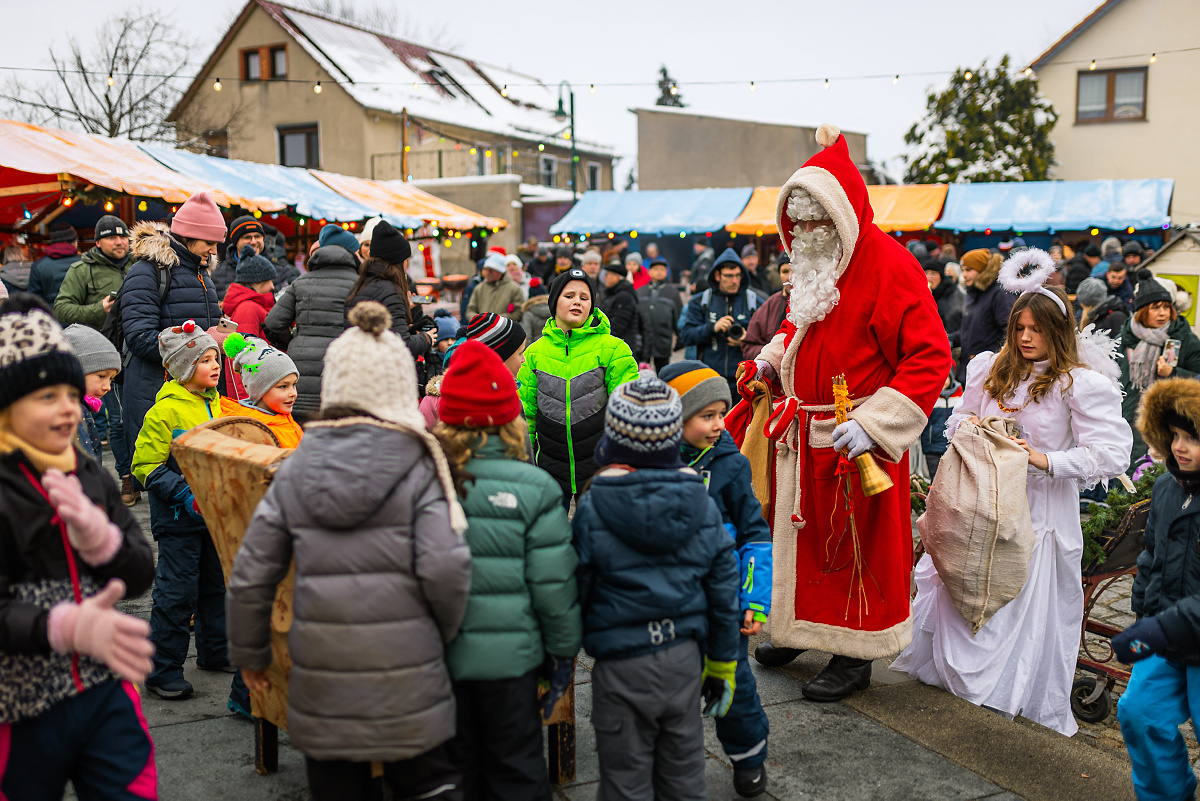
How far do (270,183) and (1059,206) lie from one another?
1504 cm

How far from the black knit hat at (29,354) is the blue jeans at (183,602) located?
5.89 ft

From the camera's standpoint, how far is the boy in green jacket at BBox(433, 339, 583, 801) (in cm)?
256

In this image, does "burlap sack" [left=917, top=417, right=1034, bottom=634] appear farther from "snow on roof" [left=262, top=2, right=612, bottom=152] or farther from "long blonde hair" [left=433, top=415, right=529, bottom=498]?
"snow on roof" [left=262, top=2, right=612, bottom=152]

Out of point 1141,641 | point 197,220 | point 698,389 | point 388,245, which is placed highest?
point 197,220

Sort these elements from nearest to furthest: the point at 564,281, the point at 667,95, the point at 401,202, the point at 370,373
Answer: the point at 370,373 → the point at 564,281 → the point at 401,202 → the point at 667,95

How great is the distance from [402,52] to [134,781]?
113 ft

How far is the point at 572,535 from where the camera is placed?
272 cm

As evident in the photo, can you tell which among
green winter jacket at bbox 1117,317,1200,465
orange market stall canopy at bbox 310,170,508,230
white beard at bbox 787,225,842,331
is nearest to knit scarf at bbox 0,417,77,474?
white beard at bbox 787,225,842,331

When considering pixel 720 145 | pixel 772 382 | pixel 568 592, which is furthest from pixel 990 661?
pixel 720 145

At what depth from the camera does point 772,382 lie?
440 cm

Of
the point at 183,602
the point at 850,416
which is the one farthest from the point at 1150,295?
the point at 183,602

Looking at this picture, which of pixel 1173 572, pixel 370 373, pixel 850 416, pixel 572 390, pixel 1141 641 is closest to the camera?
pixel 370 373

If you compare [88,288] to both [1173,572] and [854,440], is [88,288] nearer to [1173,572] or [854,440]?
[854,440]

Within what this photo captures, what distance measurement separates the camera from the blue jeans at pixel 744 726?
3.09m
